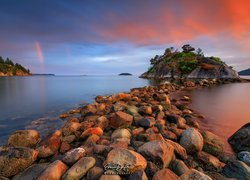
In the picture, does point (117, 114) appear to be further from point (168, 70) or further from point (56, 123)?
point (168, 70)

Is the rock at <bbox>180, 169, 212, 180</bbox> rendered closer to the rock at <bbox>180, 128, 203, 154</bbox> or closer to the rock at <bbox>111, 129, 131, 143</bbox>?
Answer: the rock at <bbox>180, 128, 203, 154</bbox>

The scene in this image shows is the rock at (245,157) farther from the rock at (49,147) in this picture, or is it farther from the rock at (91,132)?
the rock at (49,147)

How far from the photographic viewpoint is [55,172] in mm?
3377

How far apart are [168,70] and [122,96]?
174 feet

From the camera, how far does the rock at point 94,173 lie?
3311 millimetres

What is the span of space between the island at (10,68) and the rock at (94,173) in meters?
164

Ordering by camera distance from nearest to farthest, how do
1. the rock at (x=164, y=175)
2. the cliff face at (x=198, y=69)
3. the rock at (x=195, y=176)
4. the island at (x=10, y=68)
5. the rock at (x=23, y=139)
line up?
the rock at (x=195, y=176), the rock at (x=164, y=175), the rock at (x=23, y=139), the cliff face at (x=198, y=69), the island at (x=10, y=68)

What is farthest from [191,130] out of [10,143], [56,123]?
[56,123]

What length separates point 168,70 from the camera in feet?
207

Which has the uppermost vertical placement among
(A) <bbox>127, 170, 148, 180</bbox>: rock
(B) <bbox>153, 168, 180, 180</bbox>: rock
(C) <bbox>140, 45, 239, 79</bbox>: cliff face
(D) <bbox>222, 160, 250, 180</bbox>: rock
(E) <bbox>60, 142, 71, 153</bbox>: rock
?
(C) <bbox>140, 45, 239, 79</bbox>: cliff face

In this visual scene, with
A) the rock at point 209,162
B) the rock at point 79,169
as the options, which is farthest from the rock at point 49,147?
the rock at point 209,162

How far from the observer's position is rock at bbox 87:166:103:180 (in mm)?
3311

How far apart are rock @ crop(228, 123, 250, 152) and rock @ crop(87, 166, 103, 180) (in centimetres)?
482

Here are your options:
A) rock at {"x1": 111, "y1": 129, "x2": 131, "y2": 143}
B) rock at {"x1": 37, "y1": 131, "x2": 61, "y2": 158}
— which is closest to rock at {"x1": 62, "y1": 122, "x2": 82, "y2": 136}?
rock at {"x1": 37, "y1": 131, "x2": 61, "y2": 158}
